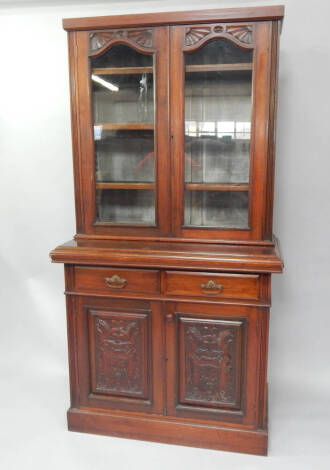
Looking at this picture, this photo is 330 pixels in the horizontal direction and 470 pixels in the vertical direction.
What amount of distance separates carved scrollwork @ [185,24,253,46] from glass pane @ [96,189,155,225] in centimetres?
64

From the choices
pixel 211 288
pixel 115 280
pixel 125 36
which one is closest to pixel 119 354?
pixel 115 280

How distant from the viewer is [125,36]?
1.72 meters

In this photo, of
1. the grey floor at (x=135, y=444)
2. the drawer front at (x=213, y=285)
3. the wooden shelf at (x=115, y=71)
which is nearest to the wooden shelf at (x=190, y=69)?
the wooden shelf at (x=115, y=71)

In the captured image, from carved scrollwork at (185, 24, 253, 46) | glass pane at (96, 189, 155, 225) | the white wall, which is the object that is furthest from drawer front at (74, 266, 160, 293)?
carved scrollwork at (185, 24, 253, 46)

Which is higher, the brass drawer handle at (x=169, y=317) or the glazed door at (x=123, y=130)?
the glazed door at (x=123, y=130)

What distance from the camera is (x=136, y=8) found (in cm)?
218

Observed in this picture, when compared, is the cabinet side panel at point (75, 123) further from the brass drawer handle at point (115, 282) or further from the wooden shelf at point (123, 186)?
the brass drawer handle at point (115, 282)

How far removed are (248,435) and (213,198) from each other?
96 cm

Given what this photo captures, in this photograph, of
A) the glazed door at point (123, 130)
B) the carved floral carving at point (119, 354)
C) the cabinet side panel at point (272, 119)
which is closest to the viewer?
the cabinet side panel at point (272, 119)

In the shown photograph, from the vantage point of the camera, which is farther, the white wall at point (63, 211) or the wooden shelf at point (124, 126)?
the white wall at point (63, 211)

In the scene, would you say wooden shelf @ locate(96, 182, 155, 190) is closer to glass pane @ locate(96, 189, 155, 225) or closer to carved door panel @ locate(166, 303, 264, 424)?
glass pane @ locate(96, 189, 155, 225)

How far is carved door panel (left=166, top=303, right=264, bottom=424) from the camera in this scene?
1.75 metres

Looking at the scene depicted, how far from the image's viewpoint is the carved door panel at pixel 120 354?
1.83 meters

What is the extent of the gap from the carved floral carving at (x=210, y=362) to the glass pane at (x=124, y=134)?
19.9 inches
